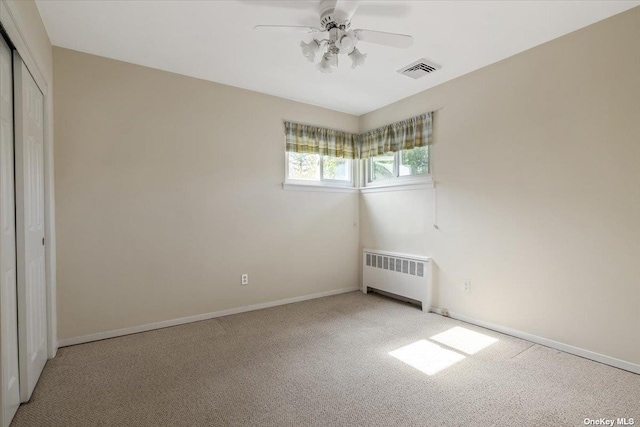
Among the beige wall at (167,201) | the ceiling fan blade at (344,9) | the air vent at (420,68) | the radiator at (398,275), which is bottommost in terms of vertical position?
the radiator at (398,275)

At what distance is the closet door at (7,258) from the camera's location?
1.54 m

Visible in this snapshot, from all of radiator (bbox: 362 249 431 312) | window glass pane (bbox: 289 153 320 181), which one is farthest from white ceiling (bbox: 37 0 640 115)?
radiator (bbox: 362 249 431 312)

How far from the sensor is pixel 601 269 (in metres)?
2.34

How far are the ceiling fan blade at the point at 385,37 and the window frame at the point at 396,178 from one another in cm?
174

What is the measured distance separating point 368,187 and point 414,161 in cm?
78

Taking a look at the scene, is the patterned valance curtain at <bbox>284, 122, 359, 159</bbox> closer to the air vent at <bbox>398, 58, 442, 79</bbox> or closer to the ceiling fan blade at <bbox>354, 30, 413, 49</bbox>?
the air vent at <bbox>398, 58, 442, 79</bbox>

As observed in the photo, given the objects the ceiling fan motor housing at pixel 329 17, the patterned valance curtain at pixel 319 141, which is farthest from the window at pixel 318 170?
the ceiling fan motor housing at pixel 329 17

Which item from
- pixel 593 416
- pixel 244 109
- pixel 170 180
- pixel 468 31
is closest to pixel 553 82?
pixel 468 31

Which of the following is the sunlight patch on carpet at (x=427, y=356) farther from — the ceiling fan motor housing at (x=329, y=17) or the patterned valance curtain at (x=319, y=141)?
the patterned valance curtain at (x=319, y=141)

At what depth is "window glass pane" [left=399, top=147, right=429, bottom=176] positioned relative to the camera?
3740 mm

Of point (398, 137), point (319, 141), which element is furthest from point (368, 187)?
point (319, 141)

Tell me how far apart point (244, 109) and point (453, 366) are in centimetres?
322

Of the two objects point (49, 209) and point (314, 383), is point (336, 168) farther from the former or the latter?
point (49, 209)

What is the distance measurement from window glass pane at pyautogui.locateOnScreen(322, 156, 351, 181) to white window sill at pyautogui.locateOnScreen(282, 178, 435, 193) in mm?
175
